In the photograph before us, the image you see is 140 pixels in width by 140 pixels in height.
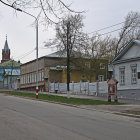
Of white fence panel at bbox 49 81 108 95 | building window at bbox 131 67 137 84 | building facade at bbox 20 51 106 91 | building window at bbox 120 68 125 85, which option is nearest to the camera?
building window at bbox 131 67 137 84

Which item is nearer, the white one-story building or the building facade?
the white one-story building

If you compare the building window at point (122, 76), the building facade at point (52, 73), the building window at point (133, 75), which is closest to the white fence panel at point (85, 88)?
the building window at point (122, 76)

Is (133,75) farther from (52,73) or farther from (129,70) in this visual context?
(52,73)

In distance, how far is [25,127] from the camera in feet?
33.1

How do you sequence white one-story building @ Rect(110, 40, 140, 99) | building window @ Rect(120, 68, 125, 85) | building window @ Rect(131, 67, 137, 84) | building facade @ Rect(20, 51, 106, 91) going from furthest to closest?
building facade @ Rect(20, 51, 106, 91) → building window @ Rect(120, 68, 125, 85) → building window @ Rect(131, 67, 137, 84) → white one-story building @ Rect(110, 40, 140, 99)

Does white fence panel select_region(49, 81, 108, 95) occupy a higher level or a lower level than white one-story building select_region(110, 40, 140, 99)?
lower

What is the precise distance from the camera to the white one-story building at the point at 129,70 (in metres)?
28.2

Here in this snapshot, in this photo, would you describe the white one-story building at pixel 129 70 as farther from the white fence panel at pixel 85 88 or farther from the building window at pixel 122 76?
the white fence panel at pixel 85 88

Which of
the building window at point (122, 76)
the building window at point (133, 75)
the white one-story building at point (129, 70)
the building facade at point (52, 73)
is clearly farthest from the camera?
the building facade at point (52, 73)

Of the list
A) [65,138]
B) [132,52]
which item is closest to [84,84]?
[132,52]

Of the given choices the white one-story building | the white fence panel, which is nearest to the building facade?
the white fence panel

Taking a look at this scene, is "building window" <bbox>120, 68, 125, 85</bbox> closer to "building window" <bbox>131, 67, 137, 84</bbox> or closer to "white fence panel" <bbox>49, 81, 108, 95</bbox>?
"building window" <bbox>131, 67, 137, 84</bbox>

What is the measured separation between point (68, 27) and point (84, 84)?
9.74m

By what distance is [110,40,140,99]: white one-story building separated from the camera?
92.4 ft
